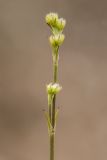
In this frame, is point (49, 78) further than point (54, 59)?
Yes

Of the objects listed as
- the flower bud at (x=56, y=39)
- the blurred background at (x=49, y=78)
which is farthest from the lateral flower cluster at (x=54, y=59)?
the blurred background at (x=49, y=78)

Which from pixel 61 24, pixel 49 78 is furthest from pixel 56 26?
pixel 49 78

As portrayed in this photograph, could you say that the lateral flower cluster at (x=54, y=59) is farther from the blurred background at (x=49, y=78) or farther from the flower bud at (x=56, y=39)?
the blurred background at (x=49, y=78)

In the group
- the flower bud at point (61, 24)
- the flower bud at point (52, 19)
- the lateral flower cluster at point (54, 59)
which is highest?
the flower bud at point (52, 19)

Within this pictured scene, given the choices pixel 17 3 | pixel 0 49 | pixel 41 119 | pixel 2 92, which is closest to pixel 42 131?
Result: pixel 41 119

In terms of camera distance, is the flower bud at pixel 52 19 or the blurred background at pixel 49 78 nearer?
the flower bud at pixel 52 19

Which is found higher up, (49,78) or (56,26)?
(49,78)

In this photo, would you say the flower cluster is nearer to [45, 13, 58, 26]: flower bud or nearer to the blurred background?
[45, 13, 58, 26]: flower bud

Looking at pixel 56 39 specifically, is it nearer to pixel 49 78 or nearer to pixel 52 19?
pixel 52 19
